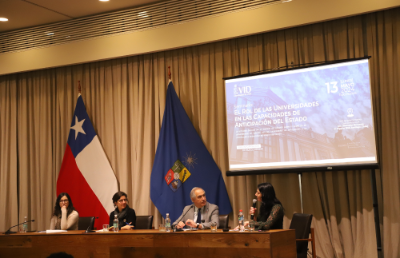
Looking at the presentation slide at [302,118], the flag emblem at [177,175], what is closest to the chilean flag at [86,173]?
the flag emblem at [177,175]

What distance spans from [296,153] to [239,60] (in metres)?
1.70

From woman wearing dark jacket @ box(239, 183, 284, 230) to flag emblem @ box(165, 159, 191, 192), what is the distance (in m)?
1.87

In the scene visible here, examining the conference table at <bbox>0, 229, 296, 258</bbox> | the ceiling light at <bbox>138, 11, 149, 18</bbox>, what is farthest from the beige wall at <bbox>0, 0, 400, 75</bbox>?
the conference table at <bbox>0, 229, 296, 258</bbox>

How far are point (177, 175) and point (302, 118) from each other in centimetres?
208

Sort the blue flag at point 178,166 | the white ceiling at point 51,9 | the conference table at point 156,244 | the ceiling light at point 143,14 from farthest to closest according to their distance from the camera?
the ceiling light at point 143,14 → the white ceiling at point 51,9 → the blue flag at point 178,166 → the conference table at point 156,244

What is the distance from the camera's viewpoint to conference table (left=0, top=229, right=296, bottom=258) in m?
3.58

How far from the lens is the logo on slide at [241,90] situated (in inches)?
227

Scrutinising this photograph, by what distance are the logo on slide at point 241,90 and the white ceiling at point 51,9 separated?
6.67 ft

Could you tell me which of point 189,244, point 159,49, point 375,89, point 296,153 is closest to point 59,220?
point 189,244

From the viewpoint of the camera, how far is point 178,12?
6.41m

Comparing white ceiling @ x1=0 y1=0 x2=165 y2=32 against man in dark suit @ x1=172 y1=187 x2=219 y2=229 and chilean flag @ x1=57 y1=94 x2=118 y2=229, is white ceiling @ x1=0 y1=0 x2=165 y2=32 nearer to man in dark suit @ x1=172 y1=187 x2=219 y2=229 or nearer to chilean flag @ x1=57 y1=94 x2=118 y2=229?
chilean flag @ x1=57 y1=94 x2=118 y2=229

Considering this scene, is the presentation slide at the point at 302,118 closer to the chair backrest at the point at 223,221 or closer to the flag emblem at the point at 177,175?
the flag emblem at the point at 177,175

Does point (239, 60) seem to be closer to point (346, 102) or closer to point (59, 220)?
point (346, 102)

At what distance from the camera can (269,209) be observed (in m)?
4.52
